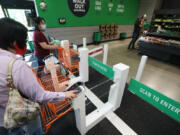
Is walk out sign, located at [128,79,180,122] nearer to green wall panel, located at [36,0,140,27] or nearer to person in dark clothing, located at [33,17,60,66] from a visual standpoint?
person in dark clothing, located at [33,17,60,66]

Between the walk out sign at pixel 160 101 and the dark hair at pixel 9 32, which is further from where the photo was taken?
the walk out sign at pixel 160 101

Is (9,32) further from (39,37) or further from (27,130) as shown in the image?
(39,37)

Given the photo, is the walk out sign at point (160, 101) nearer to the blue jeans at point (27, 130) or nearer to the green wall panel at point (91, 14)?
the blue jeans at point (27, 130)

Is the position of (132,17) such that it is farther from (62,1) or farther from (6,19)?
(6,19)

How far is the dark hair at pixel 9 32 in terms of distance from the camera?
0.56m

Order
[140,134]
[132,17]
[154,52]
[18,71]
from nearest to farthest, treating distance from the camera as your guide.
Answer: [18,71]
[140,134]
[154,52]
[132,17]

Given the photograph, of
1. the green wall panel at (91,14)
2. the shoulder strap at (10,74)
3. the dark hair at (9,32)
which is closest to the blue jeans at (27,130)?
the shoulder strap at (10,74)

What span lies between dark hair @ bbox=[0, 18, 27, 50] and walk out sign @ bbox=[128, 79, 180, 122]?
3.91 ft

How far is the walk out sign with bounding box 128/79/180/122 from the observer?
31.7 inches

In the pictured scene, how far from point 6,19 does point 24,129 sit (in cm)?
103

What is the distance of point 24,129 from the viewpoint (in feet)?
3.04

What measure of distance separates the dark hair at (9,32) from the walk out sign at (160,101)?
46.9 inches

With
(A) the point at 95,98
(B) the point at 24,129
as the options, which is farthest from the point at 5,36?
(A) the point at 95,98

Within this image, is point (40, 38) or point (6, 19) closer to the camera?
point (6, 19)
